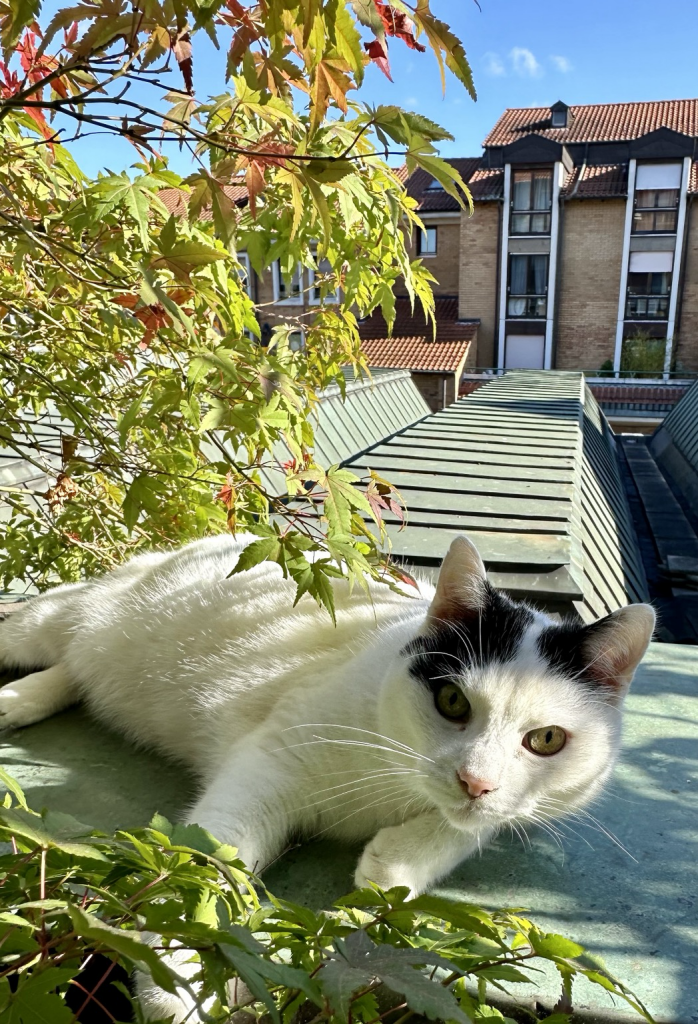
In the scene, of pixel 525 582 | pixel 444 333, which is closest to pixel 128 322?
pixel 525 582

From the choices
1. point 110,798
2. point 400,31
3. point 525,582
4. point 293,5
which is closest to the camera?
point 293,5

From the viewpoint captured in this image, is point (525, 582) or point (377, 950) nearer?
point (377, 950)

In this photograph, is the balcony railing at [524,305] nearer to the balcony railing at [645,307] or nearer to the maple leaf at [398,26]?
the balcony railing at [645,307]

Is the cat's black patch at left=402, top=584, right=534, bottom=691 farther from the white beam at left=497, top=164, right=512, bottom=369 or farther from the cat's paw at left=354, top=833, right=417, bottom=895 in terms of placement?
the white beam at left=497, top=164, right=512, bottom=369

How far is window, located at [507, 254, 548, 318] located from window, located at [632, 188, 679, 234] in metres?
4.80

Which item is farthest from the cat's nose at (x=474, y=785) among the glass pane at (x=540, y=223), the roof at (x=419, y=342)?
the glass pane at (x=540, y=223)

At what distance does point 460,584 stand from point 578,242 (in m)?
37.6

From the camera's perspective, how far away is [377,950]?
86cm

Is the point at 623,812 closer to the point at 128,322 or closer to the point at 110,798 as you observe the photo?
the point at 110,798

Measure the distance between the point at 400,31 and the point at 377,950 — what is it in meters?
1.93

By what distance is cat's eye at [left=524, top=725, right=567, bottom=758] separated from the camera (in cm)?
166

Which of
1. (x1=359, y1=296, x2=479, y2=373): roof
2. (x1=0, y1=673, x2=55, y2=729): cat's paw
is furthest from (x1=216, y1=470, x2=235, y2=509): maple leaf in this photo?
(x1=359, y1=296, x2=479, y2=373): roof

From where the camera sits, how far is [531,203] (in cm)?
3425

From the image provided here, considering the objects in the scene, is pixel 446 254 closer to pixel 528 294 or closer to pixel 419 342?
pixel 528 294
